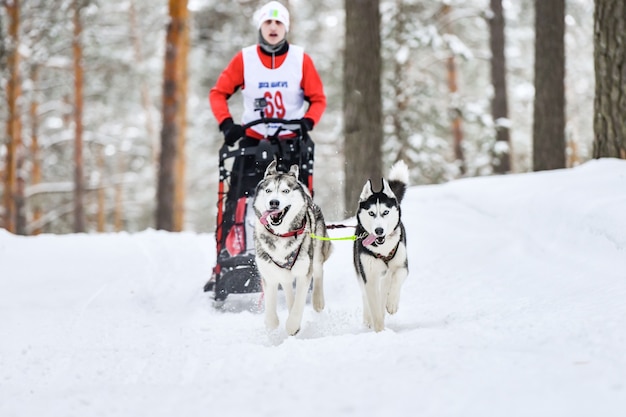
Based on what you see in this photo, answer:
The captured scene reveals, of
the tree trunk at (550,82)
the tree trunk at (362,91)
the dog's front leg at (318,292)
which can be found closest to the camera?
the dog's front leg at (318,292)

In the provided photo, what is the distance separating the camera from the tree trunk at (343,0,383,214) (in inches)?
297

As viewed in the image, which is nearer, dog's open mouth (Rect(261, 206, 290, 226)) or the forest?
dog's open mouth (Rect(261, 206, 290, 226))

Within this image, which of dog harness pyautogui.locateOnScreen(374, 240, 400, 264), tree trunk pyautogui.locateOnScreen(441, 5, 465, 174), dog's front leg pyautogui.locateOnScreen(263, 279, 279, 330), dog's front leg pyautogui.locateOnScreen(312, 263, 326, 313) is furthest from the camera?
tree trunk pyautogui.locateOnScreen(441, 5, 465, 174)

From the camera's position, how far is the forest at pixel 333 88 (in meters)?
7.63

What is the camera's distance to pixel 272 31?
463 centimetres

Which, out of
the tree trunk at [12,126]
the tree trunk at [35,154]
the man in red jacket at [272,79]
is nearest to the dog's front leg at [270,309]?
the man in red jacket at [272,79]

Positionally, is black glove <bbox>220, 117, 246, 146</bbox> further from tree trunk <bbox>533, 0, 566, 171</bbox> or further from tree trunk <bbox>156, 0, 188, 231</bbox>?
tree trunk <bbox>156, 0, 188, 231</bbox>

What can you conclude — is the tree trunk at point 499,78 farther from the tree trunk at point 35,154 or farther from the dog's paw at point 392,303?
the tree trunk at point 35,154

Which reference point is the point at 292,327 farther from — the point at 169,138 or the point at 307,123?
the point at 169,138

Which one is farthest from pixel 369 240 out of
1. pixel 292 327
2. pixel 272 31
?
pixel 272 31

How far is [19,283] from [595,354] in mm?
4635

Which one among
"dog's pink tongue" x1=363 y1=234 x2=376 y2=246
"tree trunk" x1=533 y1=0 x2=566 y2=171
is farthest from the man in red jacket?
"tree trunk" x1=533 y1=0 x2=566 y2=171

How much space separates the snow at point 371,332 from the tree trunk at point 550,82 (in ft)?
7.55

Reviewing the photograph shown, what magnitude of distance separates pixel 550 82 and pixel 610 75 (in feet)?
10.3
